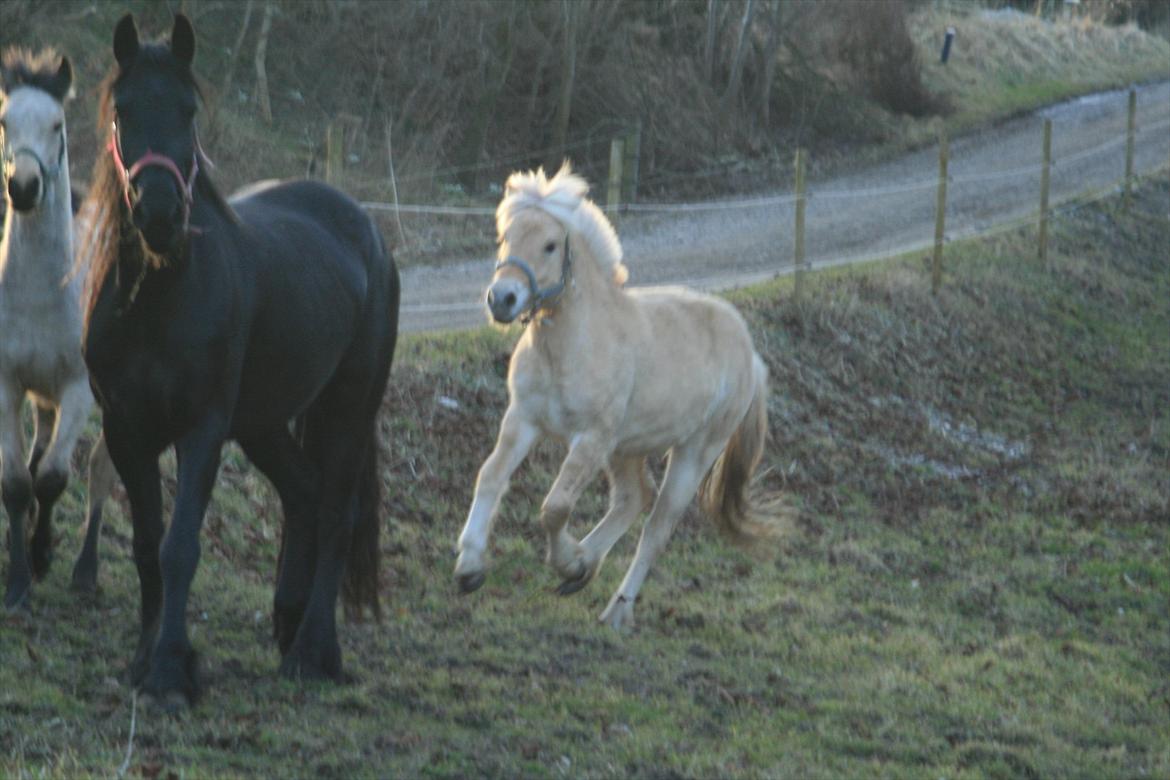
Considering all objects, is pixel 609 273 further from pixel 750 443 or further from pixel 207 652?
pixel 207 652

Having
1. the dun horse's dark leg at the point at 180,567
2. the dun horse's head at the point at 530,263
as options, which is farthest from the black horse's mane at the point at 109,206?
the dun horse's head at the point at 530,263

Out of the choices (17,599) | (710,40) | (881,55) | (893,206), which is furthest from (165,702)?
(881,55)

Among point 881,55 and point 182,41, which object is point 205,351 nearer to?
point 182,41

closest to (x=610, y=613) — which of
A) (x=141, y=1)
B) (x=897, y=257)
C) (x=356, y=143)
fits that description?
(x=897, y=257)

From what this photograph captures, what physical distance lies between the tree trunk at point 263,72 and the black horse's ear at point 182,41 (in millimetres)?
13904

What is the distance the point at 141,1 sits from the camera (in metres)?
18.7

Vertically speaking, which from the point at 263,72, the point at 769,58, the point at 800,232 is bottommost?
the point at 800,232

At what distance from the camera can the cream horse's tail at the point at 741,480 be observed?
8.19 meters

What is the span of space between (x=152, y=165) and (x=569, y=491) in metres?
2.61

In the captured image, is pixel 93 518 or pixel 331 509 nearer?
pixel 331 509

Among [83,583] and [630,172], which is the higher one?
[83,583]

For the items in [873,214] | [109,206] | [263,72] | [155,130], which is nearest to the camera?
[155,130]

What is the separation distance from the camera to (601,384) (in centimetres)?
683

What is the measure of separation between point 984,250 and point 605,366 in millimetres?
12798
